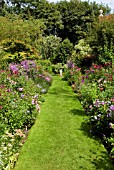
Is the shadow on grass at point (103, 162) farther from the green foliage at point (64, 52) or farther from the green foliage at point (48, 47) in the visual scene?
the green foliage at point (48, 47)

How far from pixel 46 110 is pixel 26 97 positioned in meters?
1.74

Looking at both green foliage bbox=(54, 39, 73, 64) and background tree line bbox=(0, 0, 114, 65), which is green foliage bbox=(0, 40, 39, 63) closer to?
background tree line bbox=(0, 0, 114, 65)

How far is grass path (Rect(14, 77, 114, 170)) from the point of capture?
5492mm

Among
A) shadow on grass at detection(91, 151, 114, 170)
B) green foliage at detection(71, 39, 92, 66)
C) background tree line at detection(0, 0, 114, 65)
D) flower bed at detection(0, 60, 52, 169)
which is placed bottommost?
shadow on grass at detection(91, 151, 114, 170)

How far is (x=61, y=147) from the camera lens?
632 cm

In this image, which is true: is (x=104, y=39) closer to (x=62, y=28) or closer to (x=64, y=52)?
(x=64, y=52)

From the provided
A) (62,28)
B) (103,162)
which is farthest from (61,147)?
(62,28)

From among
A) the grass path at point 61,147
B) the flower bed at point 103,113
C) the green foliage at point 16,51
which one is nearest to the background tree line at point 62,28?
the green foliage at point 16,51

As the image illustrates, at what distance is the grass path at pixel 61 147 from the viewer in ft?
18.0

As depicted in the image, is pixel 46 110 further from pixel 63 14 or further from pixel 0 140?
pixel 63 14

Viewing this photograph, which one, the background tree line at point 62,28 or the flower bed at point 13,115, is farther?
the background tree line at point 62,28

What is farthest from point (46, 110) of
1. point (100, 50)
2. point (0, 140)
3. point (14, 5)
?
point (14, 5)

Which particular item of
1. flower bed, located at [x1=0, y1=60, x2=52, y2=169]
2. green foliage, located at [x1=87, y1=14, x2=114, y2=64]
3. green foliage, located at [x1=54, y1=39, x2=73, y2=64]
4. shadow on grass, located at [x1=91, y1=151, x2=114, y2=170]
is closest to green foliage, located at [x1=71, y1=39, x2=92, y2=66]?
green foliage, located at [x1=54, y1=39, x2=73, y2=64]

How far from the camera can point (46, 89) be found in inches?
500
